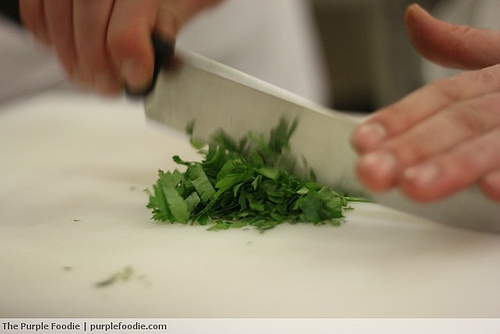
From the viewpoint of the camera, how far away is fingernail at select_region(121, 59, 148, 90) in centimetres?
73

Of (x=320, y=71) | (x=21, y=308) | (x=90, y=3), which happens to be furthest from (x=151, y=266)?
(x=320, y=71)

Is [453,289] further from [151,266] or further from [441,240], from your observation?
[151,266]

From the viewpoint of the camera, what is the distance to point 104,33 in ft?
2.51

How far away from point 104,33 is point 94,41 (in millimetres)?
19

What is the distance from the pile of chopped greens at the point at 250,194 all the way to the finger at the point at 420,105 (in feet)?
0.37

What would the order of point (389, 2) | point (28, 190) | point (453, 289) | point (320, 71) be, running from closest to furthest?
1. point (453, 289)
2. point (28, 190)
3. point (320, 71)
4. point (389, 2)

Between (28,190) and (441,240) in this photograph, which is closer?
(441,240)


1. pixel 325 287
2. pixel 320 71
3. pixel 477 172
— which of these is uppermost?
pixel 477 172

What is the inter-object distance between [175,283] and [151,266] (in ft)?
0.12

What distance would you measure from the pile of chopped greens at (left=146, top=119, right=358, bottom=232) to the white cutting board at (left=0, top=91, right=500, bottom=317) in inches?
0.7

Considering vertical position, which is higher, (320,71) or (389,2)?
(389,2)

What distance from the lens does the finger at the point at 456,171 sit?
544mm

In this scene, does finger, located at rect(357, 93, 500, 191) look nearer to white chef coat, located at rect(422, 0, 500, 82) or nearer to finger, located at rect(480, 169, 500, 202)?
finger, located at rect(480, 169, 500, 202)

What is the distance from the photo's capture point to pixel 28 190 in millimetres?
791
